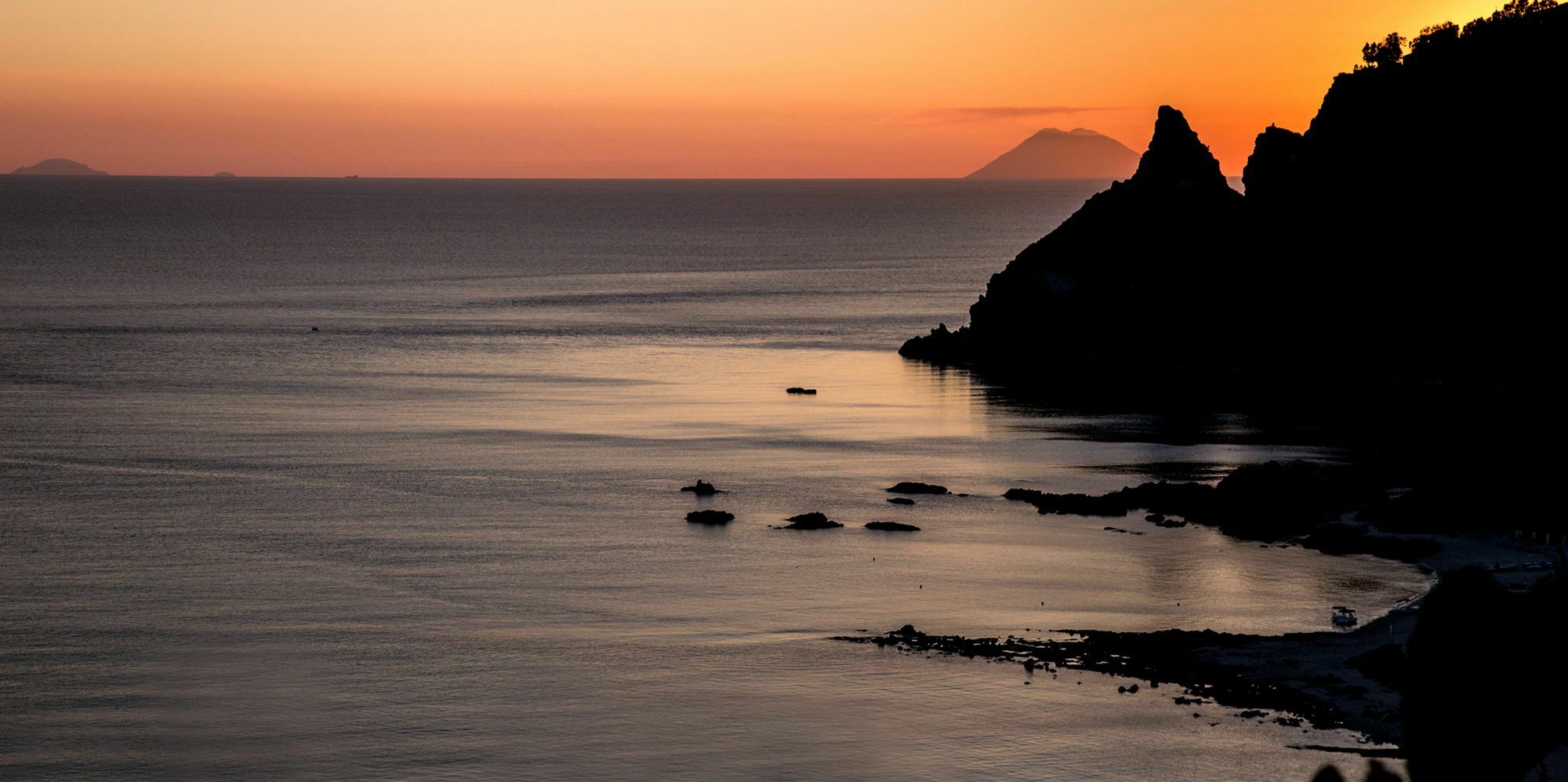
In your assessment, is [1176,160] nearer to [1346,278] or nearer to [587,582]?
[1346,278]

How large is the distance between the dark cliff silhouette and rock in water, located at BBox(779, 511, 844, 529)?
6441cm

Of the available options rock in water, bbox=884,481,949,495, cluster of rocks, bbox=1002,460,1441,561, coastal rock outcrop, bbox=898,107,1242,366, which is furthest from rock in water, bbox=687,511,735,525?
coastal rock outcrop, bbox=898,107,1242,366

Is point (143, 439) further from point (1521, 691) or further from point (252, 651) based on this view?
point (1521, 691)

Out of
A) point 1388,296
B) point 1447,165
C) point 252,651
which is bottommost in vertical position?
point 252,651

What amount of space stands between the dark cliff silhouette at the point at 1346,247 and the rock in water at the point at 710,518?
6495cm

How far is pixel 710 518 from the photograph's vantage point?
85750 mm

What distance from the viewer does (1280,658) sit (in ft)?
189

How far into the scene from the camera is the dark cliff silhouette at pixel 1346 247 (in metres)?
132

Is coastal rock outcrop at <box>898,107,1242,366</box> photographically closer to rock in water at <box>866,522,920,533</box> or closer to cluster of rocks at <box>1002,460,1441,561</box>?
cluster of rocks at <box>1002,460,1441,561</box>

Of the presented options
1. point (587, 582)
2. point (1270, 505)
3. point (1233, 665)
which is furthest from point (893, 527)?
point (1233, 665)

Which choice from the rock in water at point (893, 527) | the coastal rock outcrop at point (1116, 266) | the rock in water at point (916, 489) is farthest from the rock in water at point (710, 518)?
the coastal rock outcrop at point (1116, 266)

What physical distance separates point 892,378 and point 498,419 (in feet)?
133

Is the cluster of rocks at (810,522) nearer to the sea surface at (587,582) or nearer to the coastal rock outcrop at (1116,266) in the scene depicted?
the sea surface at (587,582)

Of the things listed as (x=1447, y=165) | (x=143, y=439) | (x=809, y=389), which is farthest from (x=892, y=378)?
(x=143, y=439)
